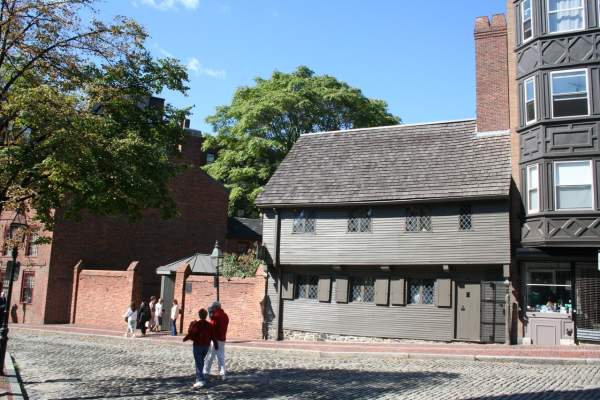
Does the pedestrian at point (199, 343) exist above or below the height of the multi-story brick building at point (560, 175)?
Answer: below

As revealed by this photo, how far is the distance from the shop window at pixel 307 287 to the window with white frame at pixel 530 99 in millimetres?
9999

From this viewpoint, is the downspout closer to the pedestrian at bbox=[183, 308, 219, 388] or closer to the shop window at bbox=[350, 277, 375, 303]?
the shop window at bbox=[350, 277, 375, 303]

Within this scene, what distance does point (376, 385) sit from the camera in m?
13.1

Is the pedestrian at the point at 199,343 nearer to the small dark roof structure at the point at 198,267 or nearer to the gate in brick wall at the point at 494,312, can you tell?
the gate in brick wall at the point at 494,312

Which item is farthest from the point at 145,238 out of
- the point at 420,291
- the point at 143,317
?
the point at 420,291

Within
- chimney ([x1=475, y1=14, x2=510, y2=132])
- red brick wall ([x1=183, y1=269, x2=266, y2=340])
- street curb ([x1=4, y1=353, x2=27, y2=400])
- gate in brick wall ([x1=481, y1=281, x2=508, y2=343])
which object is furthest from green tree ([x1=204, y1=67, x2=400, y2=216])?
street curb ([x1=4, y1=353, x2=27, y2=400])

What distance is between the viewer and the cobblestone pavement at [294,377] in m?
12.0

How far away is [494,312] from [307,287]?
7467 millimetres

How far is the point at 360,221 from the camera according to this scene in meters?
23.7

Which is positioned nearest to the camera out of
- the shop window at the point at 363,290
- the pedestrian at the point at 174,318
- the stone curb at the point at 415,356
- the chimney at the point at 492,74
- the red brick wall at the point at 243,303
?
the stone curb at the point at 415,356

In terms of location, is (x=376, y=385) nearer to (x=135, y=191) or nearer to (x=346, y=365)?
(x=346, y=365)

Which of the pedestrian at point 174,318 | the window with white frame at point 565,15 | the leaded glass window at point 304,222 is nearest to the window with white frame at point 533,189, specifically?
the window with white frame at point 565,15

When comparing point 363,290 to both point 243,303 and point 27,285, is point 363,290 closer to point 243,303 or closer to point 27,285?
point 243,303

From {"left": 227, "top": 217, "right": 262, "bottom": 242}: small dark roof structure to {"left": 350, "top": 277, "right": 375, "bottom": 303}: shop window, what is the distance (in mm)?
17760
